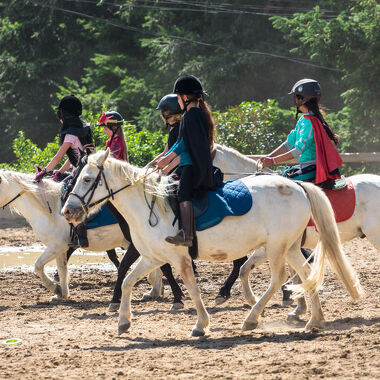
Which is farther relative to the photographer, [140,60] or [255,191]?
[140,60]

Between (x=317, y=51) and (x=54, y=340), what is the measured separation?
12926 millimetres

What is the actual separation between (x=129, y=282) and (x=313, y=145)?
2.48m

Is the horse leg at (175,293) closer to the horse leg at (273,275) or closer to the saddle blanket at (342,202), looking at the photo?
the horse leg at (273,275)

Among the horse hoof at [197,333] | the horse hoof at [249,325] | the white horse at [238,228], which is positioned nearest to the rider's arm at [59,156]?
the white horse at [238,228]

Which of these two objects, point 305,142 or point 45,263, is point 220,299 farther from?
point 45,263

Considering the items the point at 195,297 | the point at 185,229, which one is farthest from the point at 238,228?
the point at 195,297

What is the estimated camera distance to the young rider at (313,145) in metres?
7.90

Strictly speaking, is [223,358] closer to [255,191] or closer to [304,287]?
[304,287]

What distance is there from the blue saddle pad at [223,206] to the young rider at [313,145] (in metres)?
1.07

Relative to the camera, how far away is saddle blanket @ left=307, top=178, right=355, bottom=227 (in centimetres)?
808

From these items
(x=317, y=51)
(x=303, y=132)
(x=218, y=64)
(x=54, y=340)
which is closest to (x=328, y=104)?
(x=218, y=64)

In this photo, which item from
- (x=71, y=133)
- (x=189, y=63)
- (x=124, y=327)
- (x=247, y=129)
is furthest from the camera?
(x=189, y=63)

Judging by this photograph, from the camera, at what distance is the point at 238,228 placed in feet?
23.3

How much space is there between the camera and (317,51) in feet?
60.0
